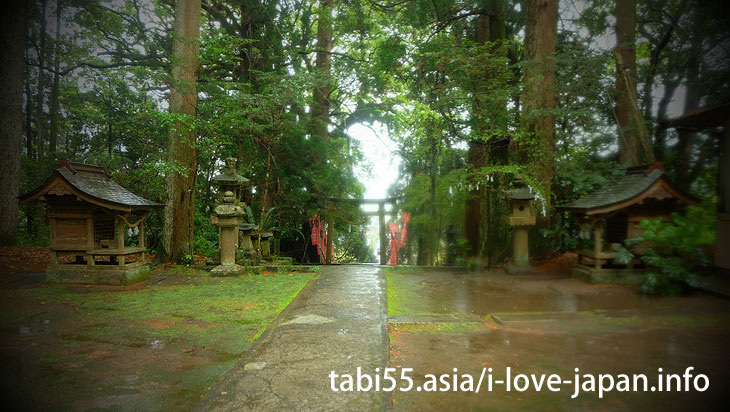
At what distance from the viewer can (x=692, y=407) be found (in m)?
2.60

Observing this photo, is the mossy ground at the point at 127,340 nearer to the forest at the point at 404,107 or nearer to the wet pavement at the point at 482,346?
the wet pavement at the point at 482,346

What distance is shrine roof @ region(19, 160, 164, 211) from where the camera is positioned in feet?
19.9

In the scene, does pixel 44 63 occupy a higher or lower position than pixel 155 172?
higher

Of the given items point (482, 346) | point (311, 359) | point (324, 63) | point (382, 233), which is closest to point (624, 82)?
point (382, 233)

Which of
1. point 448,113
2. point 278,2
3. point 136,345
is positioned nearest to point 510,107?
point 448,113

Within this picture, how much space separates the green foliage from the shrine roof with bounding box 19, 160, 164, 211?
965 cm

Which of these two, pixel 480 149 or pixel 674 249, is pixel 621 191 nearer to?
pixel 674 249

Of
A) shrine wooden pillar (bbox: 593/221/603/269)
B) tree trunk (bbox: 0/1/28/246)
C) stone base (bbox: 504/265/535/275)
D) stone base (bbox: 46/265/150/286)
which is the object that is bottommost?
stone base (bbox: 504/265/535/275)

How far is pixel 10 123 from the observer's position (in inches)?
380

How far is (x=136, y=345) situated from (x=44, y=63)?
16.4m

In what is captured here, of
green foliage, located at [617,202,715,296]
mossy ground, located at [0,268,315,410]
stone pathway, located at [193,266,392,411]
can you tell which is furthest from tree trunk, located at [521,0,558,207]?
mossy ground, located at [0,268,315,410]

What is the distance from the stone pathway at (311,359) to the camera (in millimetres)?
2604

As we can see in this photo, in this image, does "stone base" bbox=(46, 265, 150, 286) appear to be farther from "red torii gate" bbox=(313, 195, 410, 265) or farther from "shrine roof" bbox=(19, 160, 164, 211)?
"red torii gate" bbox=(313, 195, 410, 265)

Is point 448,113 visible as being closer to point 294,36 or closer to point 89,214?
point 294,36
